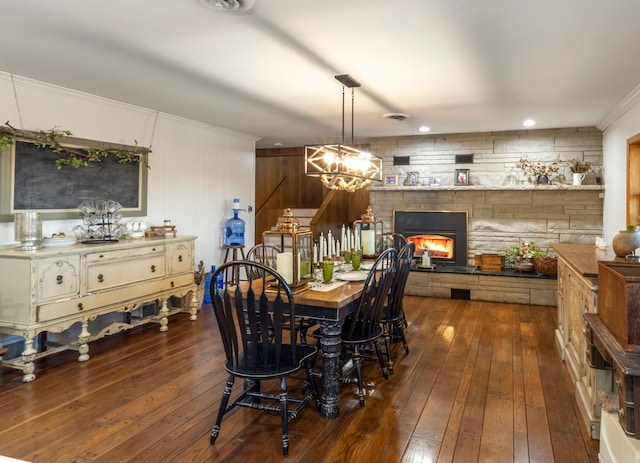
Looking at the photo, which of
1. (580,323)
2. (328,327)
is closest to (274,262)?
(328,327)

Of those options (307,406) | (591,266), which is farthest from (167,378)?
(591,266)

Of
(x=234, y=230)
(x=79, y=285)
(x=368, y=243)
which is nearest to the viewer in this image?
(x=79, y=285)

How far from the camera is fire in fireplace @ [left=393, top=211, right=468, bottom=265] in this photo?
273 inches

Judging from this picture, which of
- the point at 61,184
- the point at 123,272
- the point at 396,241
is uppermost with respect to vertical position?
the point at 61,184

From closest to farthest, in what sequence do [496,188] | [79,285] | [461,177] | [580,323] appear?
Result: 1. [580,323]
2. [79,285]
3. [496,188]
4. [461,177]

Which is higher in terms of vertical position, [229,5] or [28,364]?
[229,5]

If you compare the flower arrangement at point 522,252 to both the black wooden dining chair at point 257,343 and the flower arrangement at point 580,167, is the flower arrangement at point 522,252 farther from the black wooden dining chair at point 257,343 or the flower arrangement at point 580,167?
the black wooden dining chair at point 257,343

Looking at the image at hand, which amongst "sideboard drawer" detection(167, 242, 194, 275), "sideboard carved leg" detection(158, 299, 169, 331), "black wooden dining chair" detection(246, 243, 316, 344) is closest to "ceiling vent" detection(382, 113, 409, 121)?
"black wooden dining chair" detection(246, 243, 316, 344)

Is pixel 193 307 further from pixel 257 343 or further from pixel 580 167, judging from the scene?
pixel 580 167

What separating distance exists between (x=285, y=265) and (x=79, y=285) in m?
2.06

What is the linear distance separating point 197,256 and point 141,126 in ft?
6.22

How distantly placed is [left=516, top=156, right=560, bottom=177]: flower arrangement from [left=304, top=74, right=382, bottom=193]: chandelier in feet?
10.3

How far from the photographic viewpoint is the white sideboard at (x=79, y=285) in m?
3.43

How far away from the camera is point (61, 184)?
430 cm
